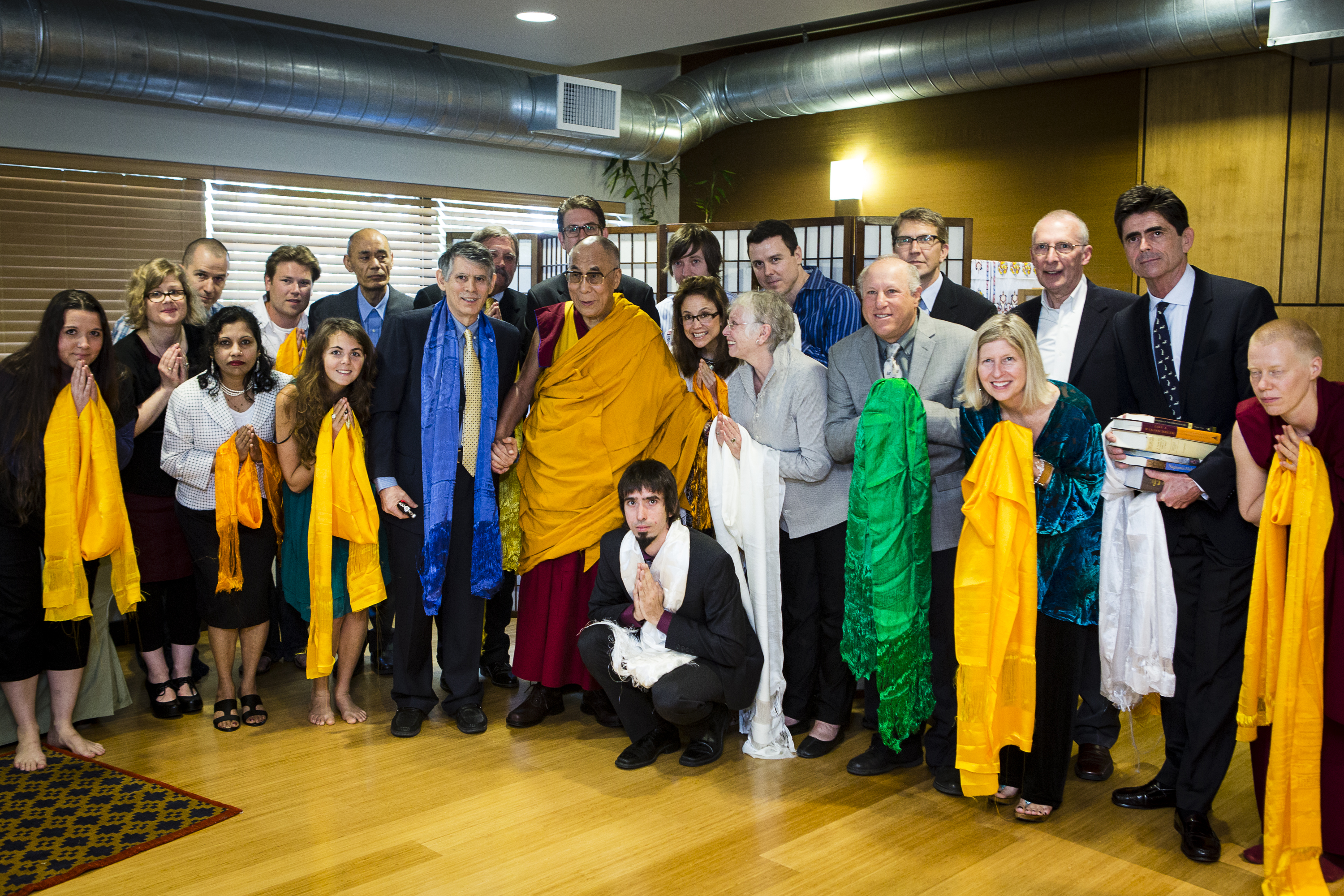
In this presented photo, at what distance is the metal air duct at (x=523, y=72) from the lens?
17.2 ft

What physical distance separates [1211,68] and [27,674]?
21.6 ft

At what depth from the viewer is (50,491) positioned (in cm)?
337

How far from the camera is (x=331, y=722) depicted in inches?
151

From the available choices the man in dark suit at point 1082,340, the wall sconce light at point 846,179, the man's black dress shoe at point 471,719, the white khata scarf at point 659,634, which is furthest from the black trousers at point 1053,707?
the wall sconce light at point 846,179

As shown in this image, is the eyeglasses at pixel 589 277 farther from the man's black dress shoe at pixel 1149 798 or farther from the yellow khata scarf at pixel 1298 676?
the man's black dress shoe at pixel 1149 798

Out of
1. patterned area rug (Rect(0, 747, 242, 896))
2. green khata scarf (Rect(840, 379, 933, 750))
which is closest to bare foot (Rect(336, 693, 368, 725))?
patterned area rug (Rect(0, 747, 242, 896))

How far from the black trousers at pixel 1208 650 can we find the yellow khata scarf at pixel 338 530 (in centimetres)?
251

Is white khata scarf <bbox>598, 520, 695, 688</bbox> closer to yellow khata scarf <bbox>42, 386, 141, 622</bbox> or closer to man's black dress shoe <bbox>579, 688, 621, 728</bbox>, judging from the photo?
man's black dress shoe <bbox>579, 688, 621, 728</bbox>

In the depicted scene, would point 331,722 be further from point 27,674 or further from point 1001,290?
point 1001,290

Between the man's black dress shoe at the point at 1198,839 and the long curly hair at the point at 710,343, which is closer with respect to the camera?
the man's black dress shoe at the point at 1198,839

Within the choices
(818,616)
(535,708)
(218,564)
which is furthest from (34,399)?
(818,616)

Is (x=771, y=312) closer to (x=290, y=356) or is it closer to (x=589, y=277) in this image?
(x=589, y=277)

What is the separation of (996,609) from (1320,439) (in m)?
0.87

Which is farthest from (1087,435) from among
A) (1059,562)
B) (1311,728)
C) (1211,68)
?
(1211,68)
